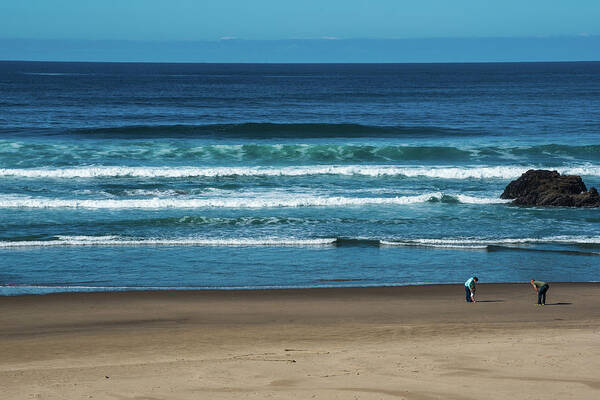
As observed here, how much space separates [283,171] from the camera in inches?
1346

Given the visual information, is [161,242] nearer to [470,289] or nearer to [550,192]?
[470,289]

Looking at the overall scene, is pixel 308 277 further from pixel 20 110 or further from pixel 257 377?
pixel 20 110

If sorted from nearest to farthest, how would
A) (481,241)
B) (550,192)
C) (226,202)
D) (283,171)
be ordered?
(481,241) < (550,192) < (226,202) < (283,171)

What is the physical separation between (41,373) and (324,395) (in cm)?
433

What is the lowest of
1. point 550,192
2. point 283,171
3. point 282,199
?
point 282,199

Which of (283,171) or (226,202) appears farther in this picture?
(283,171)

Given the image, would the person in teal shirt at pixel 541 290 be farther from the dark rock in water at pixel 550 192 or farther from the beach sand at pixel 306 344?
the dark rock in water at pixel 550 192

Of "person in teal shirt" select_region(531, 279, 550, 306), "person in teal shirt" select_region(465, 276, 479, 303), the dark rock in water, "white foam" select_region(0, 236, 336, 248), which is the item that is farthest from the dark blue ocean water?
"person in teal shirt" select_region(531, 279, 550, 306)

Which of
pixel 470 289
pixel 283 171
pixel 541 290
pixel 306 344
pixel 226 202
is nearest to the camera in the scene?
pixel 306 344

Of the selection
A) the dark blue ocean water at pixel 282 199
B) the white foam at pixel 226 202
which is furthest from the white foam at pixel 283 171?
the white foam at pixel 226 202

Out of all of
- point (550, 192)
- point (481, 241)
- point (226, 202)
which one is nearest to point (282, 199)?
point (226, 202)

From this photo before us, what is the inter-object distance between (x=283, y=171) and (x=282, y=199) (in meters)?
6.43

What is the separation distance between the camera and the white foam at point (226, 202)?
26875 mm

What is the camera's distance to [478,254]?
20844mm
